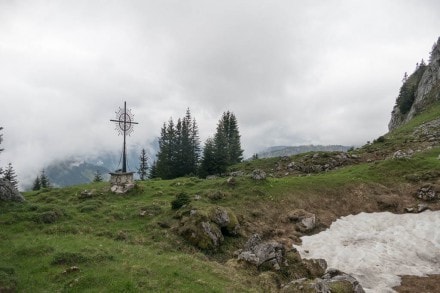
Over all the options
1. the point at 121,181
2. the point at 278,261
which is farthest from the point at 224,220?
the point at 121,181

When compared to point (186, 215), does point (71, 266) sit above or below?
below

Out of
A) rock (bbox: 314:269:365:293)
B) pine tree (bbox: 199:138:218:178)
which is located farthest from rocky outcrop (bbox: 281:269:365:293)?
A: pine tree (bbox: 199:138:218:178)

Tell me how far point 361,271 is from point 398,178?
928 inches

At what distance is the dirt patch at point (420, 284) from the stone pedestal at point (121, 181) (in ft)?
106

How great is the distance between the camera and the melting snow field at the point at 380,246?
85.8 ft

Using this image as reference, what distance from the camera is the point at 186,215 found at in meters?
32.4

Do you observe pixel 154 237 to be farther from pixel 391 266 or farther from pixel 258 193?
pixel 391 266

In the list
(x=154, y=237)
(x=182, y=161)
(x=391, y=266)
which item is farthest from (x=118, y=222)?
(x=182, y=161)

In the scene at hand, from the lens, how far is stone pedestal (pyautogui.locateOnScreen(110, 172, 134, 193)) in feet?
145

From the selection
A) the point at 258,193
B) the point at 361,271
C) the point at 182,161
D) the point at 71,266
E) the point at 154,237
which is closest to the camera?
the point at 71,266

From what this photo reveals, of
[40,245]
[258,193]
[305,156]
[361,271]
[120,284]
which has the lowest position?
[361,271]

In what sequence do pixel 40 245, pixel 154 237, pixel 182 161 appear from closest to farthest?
pixel 40 245, pixel 154 237, pixel 182 161

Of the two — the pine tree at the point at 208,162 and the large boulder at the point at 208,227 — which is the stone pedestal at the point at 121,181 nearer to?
the large boulder at the point at 208,227

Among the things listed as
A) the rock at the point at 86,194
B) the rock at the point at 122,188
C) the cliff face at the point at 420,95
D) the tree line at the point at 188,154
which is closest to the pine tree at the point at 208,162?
the tree line at the point at 188,154
